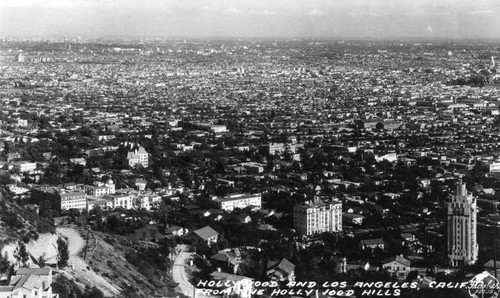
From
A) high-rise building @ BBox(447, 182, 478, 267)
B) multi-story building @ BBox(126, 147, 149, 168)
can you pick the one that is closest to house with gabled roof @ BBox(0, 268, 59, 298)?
high-rise building @ BBox(447, 182, 478, 267)

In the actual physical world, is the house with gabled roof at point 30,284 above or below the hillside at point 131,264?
above

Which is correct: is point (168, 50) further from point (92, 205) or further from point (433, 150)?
point (92, 205)

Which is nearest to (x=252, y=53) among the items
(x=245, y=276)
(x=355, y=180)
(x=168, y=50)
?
(x=168, y=50)

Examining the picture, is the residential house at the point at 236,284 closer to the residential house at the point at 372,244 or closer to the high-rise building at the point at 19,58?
the residential house at the point at 372,244

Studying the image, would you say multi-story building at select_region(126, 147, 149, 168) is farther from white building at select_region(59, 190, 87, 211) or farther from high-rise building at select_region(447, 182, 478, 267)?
high-rise building at select_region(447, 182, 478, 267)

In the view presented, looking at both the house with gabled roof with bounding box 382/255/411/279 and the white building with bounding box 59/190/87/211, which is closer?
the house with gabled roof with bounding box 382/255/411/279

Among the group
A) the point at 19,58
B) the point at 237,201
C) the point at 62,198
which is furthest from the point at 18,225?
the point at 19,58

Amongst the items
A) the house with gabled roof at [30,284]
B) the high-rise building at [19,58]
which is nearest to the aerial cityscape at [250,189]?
the house with gabled roof at [30,284]
